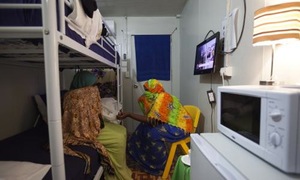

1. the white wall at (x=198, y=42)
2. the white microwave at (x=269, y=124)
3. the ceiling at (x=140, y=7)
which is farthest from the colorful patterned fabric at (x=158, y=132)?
the ceiling at (x=140, y=7)

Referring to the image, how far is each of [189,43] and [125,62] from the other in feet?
4.03

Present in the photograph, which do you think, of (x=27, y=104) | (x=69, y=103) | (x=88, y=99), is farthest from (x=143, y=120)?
(x=27, y=104)

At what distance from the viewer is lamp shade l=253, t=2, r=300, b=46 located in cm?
72

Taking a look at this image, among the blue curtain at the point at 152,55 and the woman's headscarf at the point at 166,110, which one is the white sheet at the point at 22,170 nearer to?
the woman's headscarf at the point at 166,110

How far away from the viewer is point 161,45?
3283mm

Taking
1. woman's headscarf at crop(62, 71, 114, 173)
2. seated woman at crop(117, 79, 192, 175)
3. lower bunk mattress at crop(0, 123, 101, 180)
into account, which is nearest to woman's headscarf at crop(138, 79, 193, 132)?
seated woman at crop(117, 79, 192, 175)

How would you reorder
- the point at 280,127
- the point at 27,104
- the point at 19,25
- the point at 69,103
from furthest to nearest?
1. the point at 27,104
2. the point at 69,103
3. the point at 19,25
4. the point at 280,127

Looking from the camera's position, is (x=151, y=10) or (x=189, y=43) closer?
(x=189, y=43)

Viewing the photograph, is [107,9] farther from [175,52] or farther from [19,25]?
[19,25]

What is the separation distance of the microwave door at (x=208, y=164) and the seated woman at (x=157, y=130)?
1004mm

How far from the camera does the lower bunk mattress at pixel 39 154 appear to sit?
1.12 meters

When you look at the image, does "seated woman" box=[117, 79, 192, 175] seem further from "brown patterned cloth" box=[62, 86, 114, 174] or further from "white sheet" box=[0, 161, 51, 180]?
"white sheet" box=[0, 161, 51, 180]

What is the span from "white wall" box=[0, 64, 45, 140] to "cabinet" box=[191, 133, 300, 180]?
1805mm

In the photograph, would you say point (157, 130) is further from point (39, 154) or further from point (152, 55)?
point (152, 55)
